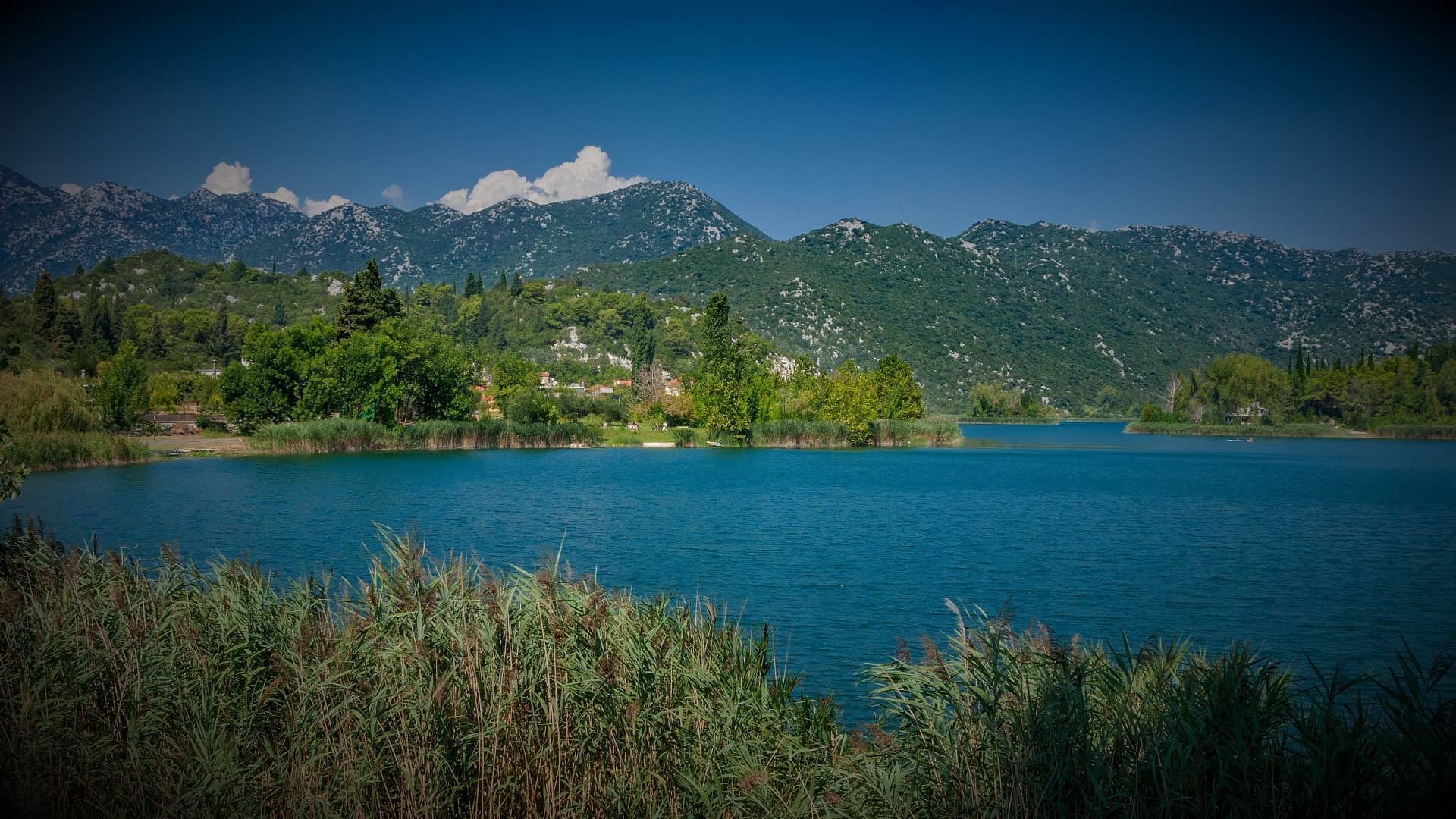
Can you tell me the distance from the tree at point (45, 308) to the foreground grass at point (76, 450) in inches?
2637

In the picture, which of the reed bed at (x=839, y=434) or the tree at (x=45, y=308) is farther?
the tree at (x=45, y=308)

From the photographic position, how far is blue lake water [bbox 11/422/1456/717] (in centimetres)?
1831

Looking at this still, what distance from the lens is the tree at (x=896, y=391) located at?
86.4 m

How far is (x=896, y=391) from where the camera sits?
87.2m

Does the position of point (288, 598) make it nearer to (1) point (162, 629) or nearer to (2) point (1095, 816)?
(1) point (162, 629)

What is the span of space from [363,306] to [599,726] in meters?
74.6

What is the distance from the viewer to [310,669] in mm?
7676

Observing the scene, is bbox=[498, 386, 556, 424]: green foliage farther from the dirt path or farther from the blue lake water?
the dirt path

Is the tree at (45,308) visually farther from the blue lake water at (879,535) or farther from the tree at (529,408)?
the blue lake water at (879,535)

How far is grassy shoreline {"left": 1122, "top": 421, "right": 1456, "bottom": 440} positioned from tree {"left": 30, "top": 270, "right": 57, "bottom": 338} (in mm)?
141992

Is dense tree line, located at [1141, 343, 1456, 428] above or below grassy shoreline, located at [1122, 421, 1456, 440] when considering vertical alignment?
above

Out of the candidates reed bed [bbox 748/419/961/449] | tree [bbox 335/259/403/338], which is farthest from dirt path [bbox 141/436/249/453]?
reed bed [bbox 748/419/961/449]

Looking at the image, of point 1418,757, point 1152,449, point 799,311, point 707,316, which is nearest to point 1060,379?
point 799,311

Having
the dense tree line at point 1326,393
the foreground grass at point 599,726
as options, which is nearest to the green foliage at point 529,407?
the foreground grass at point 599,726
